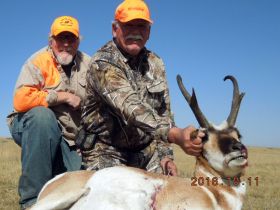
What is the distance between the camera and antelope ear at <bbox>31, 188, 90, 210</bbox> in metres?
4.57

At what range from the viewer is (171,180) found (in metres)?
4.86

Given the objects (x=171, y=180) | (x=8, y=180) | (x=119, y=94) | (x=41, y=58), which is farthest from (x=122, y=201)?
(x=8, y=180)

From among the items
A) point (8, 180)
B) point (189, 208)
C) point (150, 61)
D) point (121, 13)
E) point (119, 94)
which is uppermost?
point (121, 13)

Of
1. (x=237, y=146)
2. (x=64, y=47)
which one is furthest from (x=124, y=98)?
(x=64, y=47)

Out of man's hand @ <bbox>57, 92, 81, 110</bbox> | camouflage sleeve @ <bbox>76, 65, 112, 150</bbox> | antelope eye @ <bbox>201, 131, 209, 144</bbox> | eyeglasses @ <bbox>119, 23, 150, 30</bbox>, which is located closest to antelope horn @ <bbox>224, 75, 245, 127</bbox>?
antelope eye @ <bbox>201, 131, 209, 144</bbox>

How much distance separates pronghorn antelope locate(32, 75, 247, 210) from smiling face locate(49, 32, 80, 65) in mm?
2447

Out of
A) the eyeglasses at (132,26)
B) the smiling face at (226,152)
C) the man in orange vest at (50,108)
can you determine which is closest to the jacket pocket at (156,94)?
the eyeglasses at (132,26)

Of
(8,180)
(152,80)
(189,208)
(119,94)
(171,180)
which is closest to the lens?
(189,208)

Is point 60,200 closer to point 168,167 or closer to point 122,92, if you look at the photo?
point 122,92

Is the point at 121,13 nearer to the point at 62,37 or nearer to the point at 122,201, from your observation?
the point at 62,37

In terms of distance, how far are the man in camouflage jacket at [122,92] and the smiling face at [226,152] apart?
1136 millimetres

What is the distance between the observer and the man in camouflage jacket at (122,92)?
5949 mm

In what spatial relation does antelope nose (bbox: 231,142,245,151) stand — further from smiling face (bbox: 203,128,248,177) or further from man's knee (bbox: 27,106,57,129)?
man's knee (bbox: 27,106,57,129)

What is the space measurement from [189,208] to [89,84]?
2.35 m
